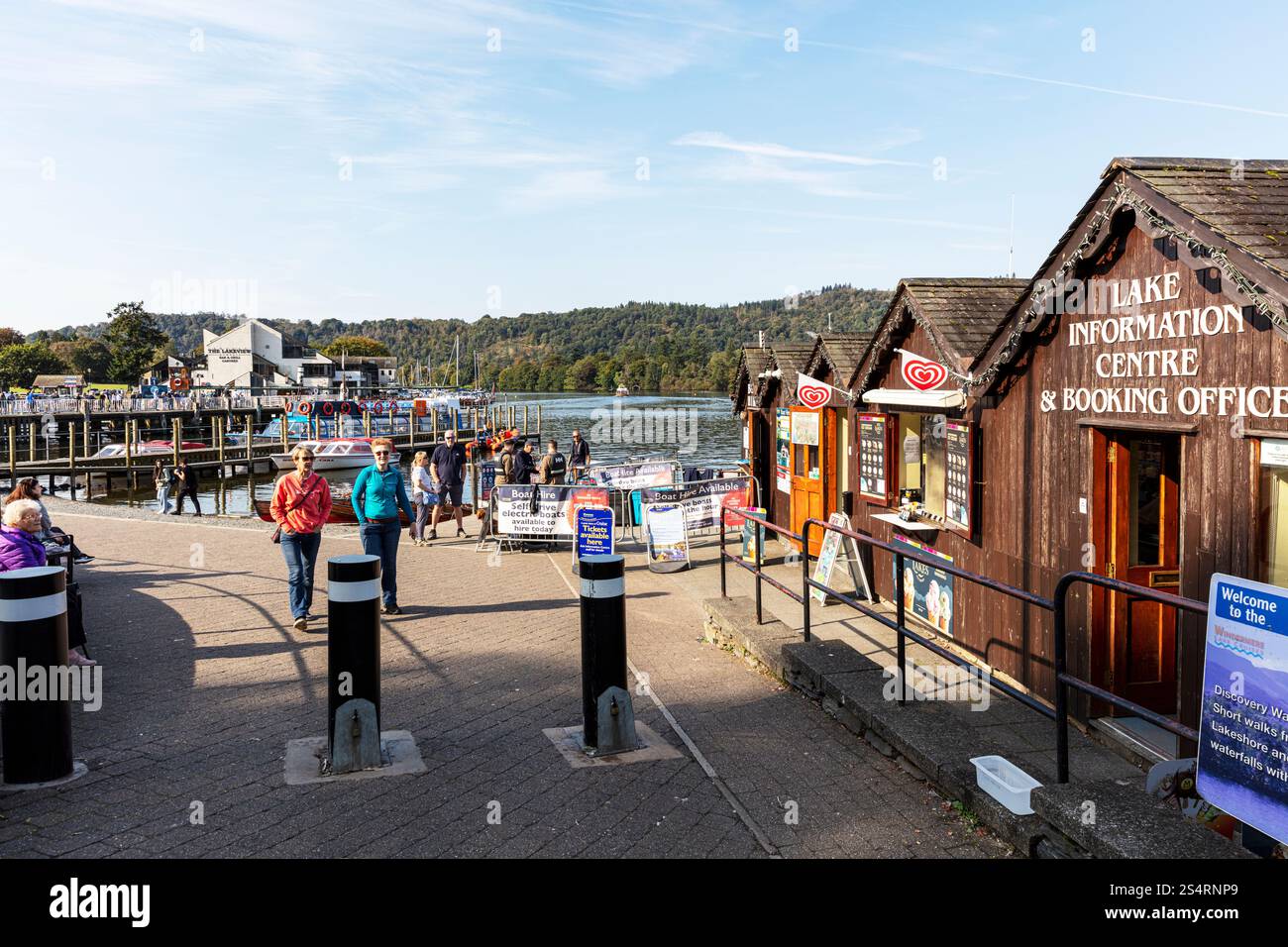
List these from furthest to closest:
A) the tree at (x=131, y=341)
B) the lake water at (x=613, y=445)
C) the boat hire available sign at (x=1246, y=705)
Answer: the tree at (x=131, y=341)
the lake water at (x=613, y=445)
the boat hire available sign at (x=1246, y=705)

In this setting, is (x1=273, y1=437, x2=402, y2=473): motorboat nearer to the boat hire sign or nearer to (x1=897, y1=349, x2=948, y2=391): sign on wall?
the boat hire sign

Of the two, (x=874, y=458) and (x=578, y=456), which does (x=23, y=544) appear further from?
(x=578, y=456)

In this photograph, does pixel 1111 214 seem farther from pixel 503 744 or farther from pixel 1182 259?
pixel 503 744

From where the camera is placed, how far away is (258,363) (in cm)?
11662

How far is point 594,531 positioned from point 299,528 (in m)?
4.21

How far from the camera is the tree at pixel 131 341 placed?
107 meters

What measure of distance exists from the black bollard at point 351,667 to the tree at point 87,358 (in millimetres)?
148607

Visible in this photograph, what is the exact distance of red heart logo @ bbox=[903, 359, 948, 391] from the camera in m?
9.30

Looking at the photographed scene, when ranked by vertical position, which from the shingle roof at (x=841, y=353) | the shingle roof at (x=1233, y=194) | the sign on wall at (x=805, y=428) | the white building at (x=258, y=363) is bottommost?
the sign on wall at (x=805, y=428)

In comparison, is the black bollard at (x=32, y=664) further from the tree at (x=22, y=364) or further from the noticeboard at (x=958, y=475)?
the tree at (x=22, y=364)

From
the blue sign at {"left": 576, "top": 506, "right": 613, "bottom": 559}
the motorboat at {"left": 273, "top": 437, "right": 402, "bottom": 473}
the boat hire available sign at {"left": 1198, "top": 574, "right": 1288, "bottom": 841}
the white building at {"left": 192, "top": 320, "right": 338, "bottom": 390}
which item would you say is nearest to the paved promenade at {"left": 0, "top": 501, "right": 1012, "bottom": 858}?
the boat hire available sign at {"left": 1198, "top": 574, "right": 1288, "bottom": 841}

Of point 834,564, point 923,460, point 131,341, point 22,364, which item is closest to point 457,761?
point 923,460

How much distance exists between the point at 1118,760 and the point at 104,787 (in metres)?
5.77

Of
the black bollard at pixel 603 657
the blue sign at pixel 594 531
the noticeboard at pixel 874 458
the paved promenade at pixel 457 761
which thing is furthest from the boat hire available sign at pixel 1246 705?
the blue sign at pixel 594 531
